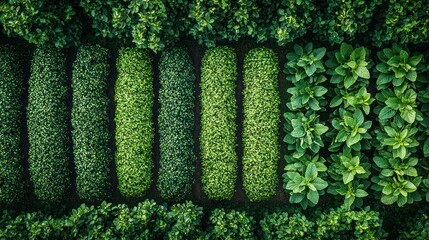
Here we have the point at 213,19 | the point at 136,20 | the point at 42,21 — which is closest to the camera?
the point at 42,21

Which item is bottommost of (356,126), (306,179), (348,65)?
(306,179)

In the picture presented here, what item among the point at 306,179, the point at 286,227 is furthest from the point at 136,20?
the point at 286,227

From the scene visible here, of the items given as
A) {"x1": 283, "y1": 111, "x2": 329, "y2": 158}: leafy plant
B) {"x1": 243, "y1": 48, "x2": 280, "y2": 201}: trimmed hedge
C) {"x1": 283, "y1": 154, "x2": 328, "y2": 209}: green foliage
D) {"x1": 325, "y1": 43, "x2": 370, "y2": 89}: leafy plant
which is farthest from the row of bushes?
{"x1": 283, "y1": 154, "x2": 328, "y2": 209}: green foliage

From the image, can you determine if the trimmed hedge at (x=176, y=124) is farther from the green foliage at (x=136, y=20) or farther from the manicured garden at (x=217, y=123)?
the green foliage at (x=136, y=20)

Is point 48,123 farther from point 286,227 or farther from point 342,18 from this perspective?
point 342,18

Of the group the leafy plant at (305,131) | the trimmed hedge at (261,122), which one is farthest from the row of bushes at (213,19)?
the leafy plant at (305,131)

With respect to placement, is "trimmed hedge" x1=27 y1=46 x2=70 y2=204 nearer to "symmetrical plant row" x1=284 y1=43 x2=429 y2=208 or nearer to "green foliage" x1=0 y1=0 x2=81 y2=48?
"green foliage" x1=0 y1=0 x2=81 y2=48

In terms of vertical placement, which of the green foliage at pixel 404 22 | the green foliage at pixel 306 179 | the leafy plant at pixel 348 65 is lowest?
the green foliage at pixel 306 179
